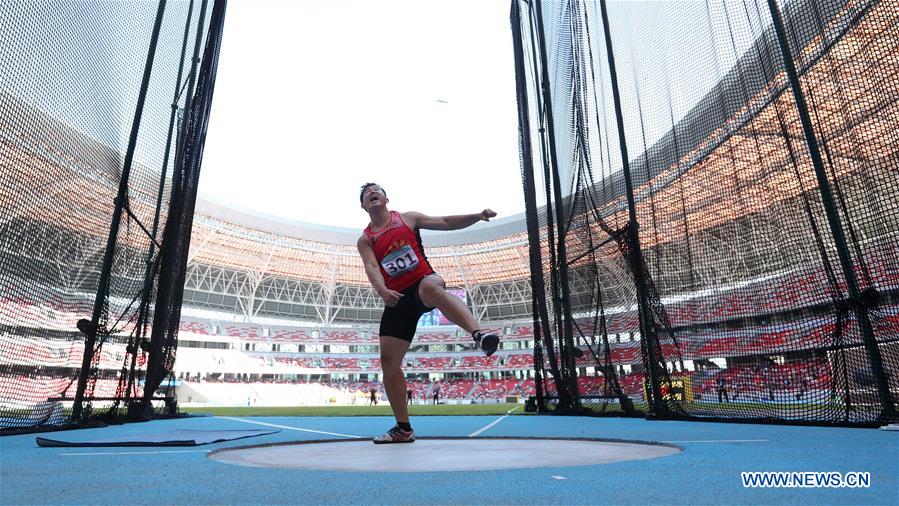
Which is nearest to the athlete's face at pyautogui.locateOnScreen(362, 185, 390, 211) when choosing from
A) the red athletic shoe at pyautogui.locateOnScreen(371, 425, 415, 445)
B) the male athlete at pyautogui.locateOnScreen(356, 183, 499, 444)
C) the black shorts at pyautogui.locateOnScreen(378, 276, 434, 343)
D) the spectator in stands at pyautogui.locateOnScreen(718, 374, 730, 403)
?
the male athlete at pyautogui.locateOnScreen(356, 183, 499, 444)

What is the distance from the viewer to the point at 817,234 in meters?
3.63

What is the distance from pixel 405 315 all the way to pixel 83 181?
402 centimetres

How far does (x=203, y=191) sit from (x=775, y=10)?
32646 mm

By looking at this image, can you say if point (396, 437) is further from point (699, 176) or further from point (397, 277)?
point (699, 176)

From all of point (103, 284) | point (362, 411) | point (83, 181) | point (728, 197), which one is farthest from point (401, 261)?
→ point (362, 411)

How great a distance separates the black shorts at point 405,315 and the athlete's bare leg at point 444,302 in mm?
103

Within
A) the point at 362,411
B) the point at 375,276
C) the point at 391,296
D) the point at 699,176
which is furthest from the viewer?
the point at 362,411

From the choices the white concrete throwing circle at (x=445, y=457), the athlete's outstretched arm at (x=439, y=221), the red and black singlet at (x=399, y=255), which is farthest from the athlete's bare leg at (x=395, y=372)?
the athlete's outstretched arm at (x=439, y=221)

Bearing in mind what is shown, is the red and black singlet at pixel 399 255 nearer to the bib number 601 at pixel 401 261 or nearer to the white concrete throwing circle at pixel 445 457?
the bib number 601 at pixel 401 261

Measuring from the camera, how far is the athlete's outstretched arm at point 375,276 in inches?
108

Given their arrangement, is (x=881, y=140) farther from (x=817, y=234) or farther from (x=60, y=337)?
(x=60, y=337)

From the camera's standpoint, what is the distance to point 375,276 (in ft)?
9.86

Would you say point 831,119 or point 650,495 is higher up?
point 831,119

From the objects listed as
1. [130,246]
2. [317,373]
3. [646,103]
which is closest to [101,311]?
[130,246]
